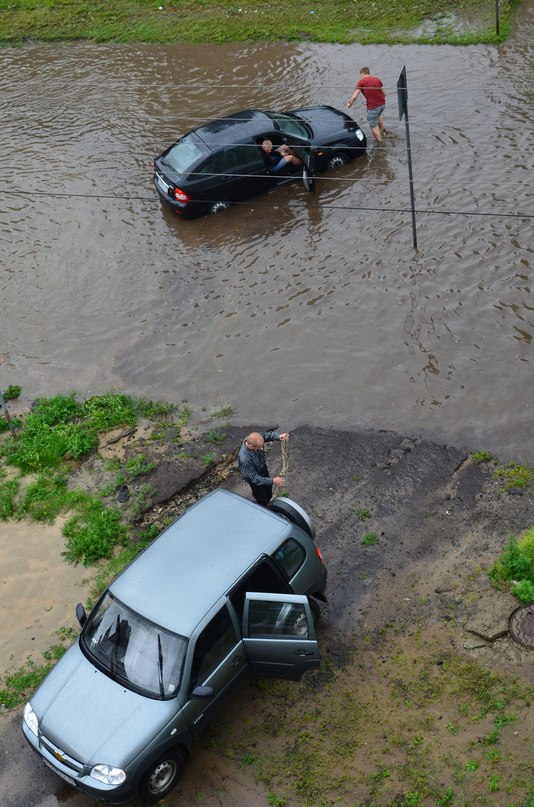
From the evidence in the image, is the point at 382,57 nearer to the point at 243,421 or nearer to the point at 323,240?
the point at 323,240

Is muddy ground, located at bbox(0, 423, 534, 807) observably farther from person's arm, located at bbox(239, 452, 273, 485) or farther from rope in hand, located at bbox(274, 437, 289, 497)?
person's arm, located at bbox(239, 452, 273, 485)

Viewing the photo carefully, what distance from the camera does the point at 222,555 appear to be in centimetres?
770

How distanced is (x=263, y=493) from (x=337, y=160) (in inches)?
382

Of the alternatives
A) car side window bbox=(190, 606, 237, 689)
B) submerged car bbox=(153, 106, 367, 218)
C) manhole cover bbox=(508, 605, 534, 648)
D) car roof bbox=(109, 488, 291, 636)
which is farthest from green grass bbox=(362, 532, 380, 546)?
submerged car bbox=(153, 106, 367, 218)

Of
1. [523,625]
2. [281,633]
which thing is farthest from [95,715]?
[523,625]

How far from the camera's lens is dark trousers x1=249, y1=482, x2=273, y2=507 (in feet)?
30.5

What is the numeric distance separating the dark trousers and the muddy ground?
70 centimetres

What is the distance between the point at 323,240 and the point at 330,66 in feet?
28.0

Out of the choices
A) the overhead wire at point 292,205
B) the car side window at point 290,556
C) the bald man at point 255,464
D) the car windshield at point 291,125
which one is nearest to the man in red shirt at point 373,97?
the car windshield at point 291,125

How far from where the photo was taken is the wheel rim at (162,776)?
22.6ft

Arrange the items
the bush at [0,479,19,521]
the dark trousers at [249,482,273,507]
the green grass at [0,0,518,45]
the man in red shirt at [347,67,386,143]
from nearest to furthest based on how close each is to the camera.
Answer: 1. the dark trousers at [249,482,273,507]
2. the bush at [0,479,19,521]
3. the man in red shirt at [347,67,386,143]
4. the green grass at [0,0,518,45]

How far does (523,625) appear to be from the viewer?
8062mm

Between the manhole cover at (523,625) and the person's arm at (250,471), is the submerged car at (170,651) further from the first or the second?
the manhole cover at (523,625)

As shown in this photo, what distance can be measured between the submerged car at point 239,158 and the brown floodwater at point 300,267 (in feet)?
1.29
